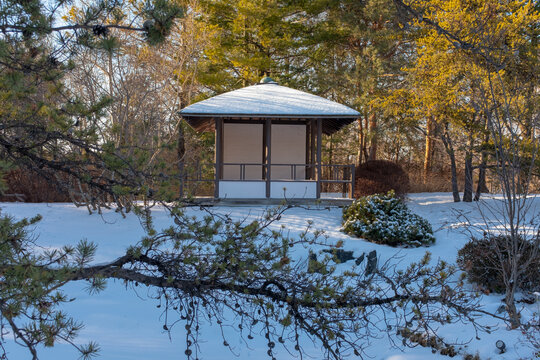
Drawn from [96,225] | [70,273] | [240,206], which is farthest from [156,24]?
[240,206]

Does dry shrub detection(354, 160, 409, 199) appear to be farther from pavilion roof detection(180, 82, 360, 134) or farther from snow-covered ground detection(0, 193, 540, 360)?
snow-covered ground detection(0, 193, 540, 360)

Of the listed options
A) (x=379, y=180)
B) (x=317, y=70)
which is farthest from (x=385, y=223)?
(x=317, y=70)

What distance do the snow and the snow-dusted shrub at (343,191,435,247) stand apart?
116 inches

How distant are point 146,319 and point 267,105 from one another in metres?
7.81

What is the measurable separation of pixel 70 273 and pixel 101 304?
5.31 m

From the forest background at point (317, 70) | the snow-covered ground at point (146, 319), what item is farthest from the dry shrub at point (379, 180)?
the snow-covered ground at point (146, 319)

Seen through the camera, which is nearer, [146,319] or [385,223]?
[146,319]

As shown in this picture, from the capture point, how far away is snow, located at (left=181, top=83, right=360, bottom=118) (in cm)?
1264

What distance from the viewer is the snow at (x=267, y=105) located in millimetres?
12641

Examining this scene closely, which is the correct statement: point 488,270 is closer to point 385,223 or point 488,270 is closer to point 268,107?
point 385,223

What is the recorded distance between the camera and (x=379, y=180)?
14.2 m

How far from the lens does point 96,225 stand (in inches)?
435

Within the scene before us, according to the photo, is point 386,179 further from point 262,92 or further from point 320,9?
point 320,9

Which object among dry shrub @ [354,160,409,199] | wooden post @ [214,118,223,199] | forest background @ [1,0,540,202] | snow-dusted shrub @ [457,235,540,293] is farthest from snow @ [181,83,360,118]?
snow-dusted shrub @ [457,235,540,293]
